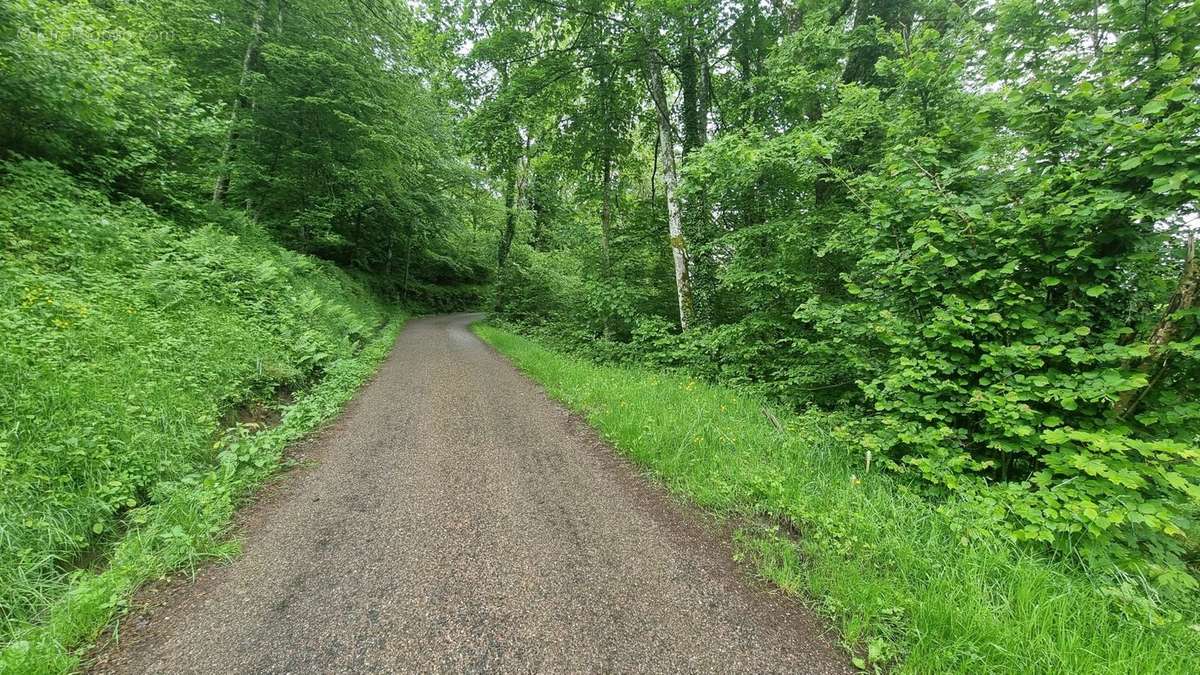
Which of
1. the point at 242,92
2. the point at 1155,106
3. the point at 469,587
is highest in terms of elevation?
the point at 242,92

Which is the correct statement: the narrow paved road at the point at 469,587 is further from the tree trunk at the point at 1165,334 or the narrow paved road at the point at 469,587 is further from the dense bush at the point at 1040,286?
the tree trunk at the point at 1165,334

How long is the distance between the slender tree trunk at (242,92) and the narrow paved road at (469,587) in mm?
9316

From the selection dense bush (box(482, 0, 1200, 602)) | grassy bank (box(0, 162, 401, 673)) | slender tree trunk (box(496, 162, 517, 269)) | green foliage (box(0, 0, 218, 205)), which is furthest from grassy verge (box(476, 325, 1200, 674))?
slender tree trunk (box(496, 162, 517, 269))

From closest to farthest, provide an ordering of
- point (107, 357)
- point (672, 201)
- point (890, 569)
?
point (890, 569) → point (107, 357) → point (672, 201)

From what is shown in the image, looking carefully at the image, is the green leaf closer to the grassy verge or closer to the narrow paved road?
the grassy verge

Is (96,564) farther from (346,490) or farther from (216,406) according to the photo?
(216,406)

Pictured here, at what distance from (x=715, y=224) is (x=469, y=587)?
8144 millimetres

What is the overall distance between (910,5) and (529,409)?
9.09 m

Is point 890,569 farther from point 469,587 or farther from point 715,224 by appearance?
point 715,224

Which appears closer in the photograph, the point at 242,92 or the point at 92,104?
the point at 92,104

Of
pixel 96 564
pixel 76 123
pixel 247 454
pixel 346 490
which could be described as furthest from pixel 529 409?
pixel 76 123

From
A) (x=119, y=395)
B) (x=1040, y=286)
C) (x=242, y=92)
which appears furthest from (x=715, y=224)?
(x=242, y=92)

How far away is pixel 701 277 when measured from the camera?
8562 millimetres

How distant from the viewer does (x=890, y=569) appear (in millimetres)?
2318
